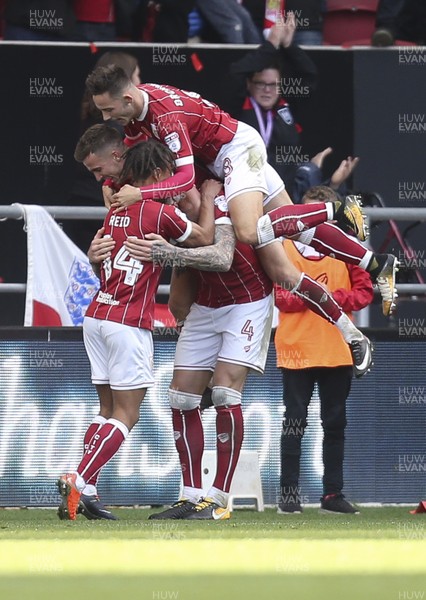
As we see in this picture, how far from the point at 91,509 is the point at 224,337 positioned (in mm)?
1198

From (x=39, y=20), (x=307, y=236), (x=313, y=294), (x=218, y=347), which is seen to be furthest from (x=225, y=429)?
(x=39, y=20)

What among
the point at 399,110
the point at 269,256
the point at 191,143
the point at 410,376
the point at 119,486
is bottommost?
the point at 119,486

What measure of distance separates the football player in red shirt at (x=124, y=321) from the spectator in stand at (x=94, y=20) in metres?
3.59

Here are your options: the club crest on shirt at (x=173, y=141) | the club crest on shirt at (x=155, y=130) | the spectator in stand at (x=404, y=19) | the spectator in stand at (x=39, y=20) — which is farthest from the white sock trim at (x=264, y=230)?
the spectator in stand at (x=404, y=19)

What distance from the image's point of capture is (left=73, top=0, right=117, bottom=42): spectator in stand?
11031 mm

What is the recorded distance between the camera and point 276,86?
1071 centimetres

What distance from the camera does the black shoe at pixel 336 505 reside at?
28.9 feet

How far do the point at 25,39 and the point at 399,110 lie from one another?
2975mm

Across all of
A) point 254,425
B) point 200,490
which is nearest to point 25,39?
point 254,425

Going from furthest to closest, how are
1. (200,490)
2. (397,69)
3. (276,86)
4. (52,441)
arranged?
1. (397,69)
2. (276,86)
3. (52,441)
4. (200,490)

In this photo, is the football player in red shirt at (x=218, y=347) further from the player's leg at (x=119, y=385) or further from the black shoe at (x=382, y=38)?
the black shoe at (x=382, y=38)

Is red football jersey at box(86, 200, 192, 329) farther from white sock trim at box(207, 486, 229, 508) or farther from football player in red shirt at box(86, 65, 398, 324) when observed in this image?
white sock trim at box(207, 486, 229, 508)

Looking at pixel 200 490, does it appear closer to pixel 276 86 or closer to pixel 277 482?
pixel 277 482

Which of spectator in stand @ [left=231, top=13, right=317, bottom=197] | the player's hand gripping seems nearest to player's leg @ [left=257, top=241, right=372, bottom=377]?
the player's hand gripping
